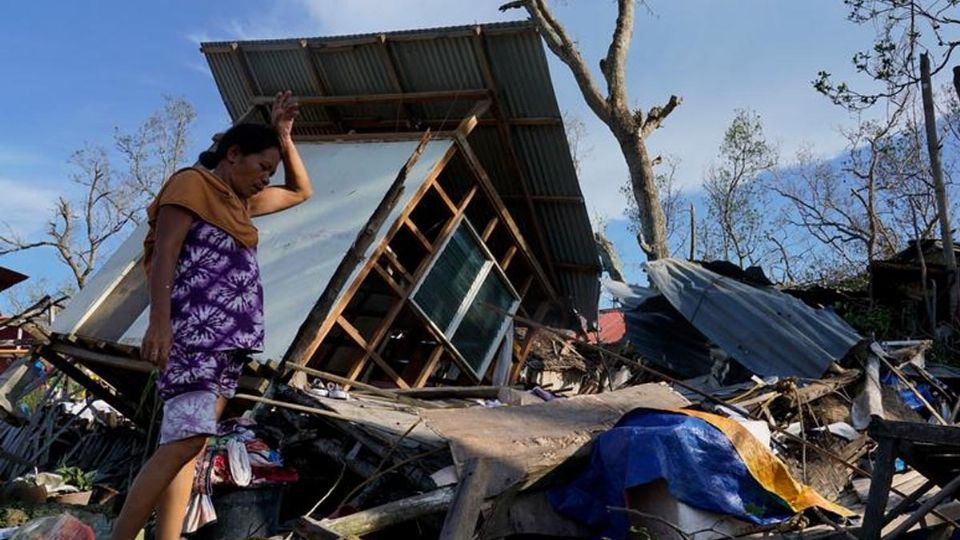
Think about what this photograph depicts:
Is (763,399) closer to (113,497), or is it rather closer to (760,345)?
(760,345)

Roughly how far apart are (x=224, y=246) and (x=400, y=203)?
3.97 metres

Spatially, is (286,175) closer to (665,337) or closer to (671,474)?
(671,474)

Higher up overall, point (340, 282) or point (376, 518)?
point (340, 282)

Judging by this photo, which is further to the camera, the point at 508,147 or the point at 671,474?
the point at 508,147

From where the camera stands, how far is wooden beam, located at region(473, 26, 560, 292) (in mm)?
7053

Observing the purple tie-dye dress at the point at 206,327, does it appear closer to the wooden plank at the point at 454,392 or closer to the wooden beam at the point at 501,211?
the wooden plank at the point at 454,392

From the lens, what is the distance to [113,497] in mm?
6172

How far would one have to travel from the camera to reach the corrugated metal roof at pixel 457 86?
710 cm

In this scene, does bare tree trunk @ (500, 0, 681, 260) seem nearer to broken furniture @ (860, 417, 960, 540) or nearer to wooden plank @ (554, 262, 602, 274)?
wooden plank @ (554, 262, 602, 274)

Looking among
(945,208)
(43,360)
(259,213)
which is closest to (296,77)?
(43,360)

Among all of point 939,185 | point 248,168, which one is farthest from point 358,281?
point 939,185

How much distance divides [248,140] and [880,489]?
104 inches

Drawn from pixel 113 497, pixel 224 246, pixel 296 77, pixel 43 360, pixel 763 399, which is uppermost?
pixel 296 77

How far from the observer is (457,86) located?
7.51 m
